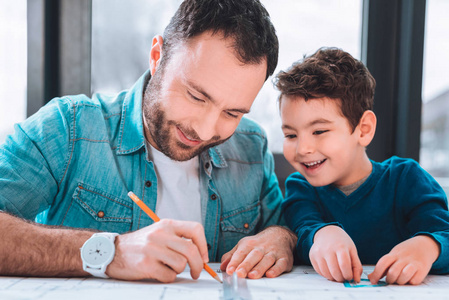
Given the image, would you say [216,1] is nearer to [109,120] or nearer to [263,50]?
[263,50]

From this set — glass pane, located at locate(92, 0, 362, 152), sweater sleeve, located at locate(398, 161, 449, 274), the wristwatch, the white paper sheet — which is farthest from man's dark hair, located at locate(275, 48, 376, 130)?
the wristwatch

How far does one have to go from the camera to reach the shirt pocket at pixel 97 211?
1154 mm

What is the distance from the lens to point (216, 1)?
3.67ft

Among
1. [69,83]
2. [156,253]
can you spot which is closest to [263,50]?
[156,253]

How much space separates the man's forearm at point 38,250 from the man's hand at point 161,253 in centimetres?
9

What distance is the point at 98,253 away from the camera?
0.83 m

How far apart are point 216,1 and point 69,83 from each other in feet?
2.43

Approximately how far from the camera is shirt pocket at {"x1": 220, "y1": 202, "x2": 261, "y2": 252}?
132 centimetres

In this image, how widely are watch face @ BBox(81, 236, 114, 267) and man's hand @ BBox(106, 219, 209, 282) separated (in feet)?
0.06

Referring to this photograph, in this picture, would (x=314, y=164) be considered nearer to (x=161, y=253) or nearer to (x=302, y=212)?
(x=302, y=212)

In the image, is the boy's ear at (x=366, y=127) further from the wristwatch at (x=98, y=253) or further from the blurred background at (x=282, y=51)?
the wristwatch at (x=98, y=253)

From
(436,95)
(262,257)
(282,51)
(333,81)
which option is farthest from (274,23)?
(262,257)

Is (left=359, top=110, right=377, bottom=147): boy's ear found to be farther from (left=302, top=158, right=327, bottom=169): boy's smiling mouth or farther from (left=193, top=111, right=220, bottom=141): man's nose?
(left=193, top=111, right=220, bottom=141): man's nose

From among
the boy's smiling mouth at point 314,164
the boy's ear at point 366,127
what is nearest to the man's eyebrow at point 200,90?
the boy's smiling mouth at point 314,164
